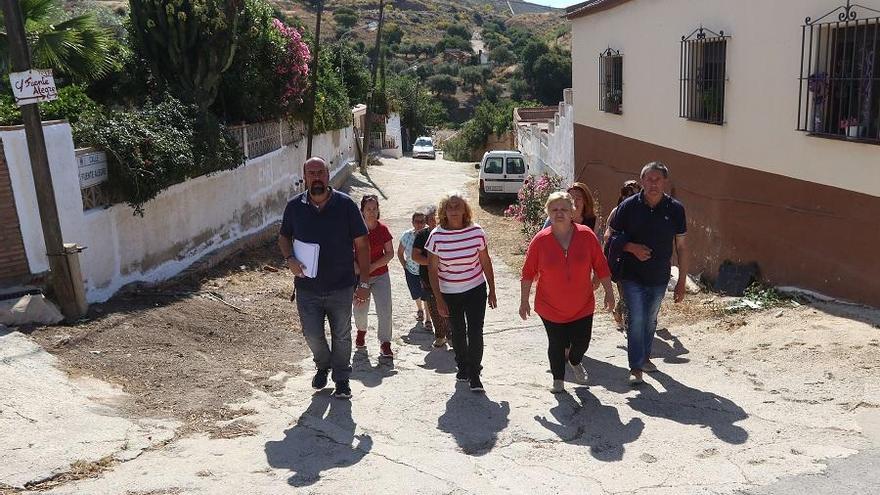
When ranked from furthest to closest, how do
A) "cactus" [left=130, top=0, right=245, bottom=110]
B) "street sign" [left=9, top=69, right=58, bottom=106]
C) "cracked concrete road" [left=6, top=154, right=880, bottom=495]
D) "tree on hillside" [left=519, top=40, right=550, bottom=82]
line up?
"tree on hillside" [left=519, top=40, right=550, bottom=82], "cactus" [left=130, top=0, right=245, bottom=110], "street sign" [left=9, top=69, right=58, bottom=106], "cracked concrete road" [left=6, top=154, right=880, bottom=495]

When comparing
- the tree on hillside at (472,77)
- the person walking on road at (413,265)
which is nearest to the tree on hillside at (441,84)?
the tree on hillside at (472,77)

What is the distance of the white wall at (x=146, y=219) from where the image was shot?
7.58m

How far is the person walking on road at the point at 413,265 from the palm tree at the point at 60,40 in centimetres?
514

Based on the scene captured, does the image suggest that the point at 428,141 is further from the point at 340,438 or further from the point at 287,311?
the point at 340,438

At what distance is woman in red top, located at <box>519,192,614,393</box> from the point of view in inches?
213

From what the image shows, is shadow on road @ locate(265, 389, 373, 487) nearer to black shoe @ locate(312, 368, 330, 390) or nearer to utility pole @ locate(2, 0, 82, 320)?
black shoe @ locate(312, 368, 330, 390)

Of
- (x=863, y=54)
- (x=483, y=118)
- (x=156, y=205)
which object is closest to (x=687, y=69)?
(x=863, y=54)

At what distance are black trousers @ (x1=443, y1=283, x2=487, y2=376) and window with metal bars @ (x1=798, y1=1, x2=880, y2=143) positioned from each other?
400 cm

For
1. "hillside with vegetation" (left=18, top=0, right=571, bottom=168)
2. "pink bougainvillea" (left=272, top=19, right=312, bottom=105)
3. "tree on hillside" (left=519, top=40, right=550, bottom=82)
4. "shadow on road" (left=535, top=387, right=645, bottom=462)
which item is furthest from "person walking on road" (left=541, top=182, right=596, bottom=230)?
"tree on hillside" (left=519, top=40, right=550, bottom=82)

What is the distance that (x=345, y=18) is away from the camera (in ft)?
293

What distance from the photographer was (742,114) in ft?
30.8

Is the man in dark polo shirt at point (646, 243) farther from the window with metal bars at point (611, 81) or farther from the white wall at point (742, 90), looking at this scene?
the window with metal bars at point (611, 81)

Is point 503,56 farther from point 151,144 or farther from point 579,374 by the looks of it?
point 579,374

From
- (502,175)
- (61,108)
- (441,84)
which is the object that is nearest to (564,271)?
(61,108)
